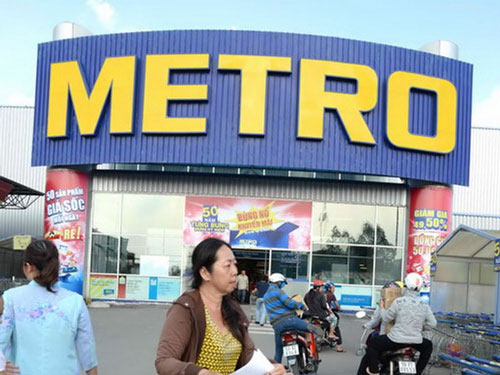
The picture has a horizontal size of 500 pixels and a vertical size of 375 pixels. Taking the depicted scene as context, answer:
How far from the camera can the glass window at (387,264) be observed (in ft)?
80.0

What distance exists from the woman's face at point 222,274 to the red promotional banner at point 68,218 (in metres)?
21.0

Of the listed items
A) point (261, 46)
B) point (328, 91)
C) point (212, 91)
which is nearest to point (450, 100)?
point (328, 91)

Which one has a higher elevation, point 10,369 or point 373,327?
point 10,369

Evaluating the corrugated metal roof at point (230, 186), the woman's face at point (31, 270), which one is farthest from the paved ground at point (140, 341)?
the woman's face at point (31, 270)

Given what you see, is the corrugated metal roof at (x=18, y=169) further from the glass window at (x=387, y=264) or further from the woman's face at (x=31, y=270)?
the woman's face at (x=31, y=270)

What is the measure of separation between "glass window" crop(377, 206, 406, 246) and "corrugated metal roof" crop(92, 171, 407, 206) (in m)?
0.59

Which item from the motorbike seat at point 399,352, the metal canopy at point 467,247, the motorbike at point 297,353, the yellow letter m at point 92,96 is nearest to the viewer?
the motorbike seat at point 399,352

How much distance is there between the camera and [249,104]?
21578 millimetres

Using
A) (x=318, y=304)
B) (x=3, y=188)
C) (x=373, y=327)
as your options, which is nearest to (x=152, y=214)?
(x=3, y=188)

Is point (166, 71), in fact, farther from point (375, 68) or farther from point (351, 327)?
point (351, 327)

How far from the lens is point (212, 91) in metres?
21.8

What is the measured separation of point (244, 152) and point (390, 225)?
687cm

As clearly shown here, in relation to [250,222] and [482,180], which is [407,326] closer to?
[250,222]

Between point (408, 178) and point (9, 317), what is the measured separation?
66.9ft
